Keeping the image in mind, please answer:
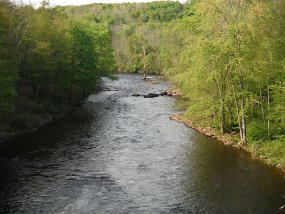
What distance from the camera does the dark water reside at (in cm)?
2636

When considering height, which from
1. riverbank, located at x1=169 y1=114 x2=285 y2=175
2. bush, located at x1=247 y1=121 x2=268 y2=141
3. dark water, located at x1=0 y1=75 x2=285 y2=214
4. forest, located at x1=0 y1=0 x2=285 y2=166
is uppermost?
forest, located at x1=0 y1=0 x2=285 y2=166

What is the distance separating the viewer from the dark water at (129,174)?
86.5ft

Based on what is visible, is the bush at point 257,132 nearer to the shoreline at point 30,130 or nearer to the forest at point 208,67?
the forest at point 208,67

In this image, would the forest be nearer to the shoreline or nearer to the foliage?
the foliage

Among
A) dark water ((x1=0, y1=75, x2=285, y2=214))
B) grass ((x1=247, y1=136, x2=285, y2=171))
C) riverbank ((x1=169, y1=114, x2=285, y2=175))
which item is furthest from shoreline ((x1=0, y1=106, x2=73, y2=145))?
grass ((x1=247, y1=136, x2=285, y2=171))

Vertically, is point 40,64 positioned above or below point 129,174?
above

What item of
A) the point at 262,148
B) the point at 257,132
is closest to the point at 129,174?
the point at 262,148

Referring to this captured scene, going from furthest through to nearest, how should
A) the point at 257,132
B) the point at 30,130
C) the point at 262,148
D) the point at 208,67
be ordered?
the point at 30,130 < the point at 208,67 < the point at 257,132 < the point at 262,148

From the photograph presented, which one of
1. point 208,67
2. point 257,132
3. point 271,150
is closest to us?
point 271,150

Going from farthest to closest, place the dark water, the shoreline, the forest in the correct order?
the shoreline, the forest, the dark water

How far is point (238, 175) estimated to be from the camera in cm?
3198

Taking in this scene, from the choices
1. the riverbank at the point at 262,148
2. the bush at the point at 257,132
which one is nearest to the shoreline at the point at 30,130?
the riverbank at the point at 262,148

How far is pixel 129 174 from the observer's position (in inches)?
1271

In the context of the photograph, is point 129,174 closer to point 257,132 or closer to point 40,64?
point 257,132
